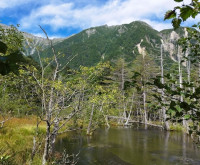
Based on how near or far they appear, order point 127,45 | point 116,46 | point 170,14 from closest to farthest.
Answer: point 170,14
point 127,45
point 116,46

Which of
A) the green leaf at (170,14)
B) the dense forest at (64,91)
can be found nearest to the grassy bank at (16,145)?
the dense forest at (64,91)

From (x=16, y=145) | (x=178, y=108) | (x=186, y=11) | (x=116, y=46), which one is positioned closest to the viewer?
(x=186, y=11)

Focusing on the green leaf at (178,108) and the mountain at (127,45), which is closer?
the green leaf at (178,108)

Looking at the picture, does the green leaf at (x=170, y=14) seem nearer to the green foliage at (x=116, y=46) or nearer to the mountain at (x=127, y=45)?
the mountain at (x=127, y=45)


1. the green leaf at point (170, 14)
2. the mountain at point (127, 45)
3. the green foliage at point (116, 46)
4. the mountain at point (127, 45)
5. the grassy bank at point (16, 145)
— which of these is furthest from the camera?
the green foliage at point (116, 46)

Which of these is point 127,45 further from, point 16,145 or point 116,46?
point 16,145

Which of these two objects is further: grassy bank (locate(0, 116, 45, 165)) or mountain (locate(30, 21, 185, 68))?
mountain (locate(30, 21, 185, 68))

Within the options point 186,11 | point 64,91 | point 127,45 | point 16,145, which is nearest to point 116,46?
point 127,45

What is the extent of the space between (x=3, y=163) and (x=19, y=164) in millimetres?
1571

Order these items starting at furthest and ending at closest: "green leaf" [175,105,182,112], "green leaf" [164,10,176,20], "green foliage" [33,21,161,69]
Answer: "green foliage" [33,21,161,69] < "green leaf" [175,105,182,112] < "green leaf" [164,10,176,20]

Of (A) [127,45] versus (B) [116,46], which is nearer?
(A) [127,45]

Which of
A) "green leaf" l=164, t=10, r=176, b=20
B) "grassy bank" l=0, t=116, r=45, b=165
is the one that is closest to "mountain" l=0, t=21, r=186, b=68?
"grassy bank" l=0, t=116, r=45, b=165

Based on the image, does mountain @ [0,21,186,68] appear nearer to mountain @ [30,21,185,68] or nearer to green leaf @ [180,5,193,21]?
mountain @ [30,21,185,68]

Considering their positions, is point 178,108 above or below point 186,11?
below
